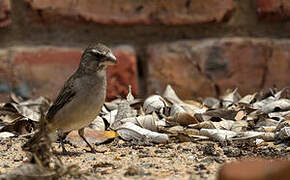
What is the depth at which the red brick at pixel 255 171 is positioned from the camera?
1144mm

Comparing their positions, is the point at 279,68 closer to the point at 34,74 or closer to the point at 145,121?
the point at 145,121

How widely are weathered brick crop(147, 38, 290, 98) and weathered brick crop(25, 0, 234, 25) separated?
0.49ft

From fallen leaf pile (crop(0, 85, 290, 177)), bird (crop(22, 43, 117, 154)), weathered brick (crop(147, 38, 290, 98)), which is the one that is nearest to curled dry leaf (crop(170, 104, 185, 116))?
fallen leaf pile (crop(0, 85, 290, 177))

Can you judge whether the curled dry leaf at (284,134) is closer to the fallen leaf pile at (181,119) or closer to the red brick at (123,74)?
the fallen leaf pile at (181,119)

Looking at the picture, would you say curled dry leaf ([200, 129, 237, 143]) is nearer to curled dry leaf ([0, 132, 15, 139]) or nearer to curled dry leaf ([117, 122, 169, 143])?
curled dry leaf ([117, 122, 169, 143])

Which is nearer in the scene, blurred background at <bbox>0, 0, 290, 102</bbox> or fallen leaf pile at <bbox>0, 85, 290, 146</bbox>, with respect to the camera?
fallen leaf pile at <bbox>0, 85, 290, 146</bbox>

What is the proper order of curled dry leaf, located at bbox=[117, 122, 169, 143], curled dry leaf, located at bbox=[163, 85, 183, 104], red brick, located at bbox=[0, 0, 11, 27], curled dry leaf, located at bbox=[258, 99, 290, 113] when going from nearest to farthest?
1. curled dry leaf, located at bbox=[117, 122, 169, 143]
2. curled dry leaf, located at bbox=[258, 99, 290, 113]
3. curled dry leaf, located at bbox=[163, 85, 183, 104]
4. red brick, located at bbox=[0, 0, 11, 27]

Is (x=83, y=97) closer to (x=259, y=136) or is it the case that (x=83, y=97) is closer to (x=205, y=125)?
(x=205, y=125)

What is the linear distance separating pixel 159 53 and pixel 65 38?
0.55m

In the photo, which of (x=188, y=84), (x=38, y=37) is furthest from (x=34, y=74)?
(x=188, y=84)

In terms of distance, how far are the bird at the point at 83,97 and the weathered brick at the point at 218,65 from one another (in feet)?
1.98

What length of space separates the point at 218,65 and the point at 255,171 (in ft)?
6.46

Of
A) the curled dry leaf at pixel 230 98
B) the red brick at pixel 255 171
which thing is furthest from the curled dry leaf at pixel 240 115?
the red brick at pixel 255 171

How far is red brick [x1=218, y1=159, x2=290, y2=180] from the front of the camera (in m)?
1.14
